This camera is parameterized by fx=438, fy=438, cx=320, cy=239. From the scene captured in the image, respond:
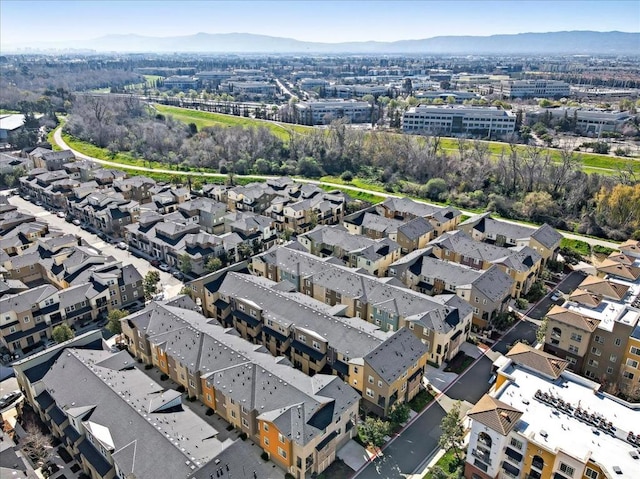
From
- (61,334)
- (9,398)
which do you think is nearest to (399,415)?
(61,334)

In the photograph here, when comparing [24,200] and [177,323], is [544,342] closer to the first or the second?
[177,323]

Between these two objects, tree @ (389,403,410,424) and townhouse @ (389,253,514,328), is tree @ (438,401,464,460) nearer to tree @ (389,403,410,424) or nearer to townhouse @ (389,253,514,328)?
tree @ (389,403,410,424)

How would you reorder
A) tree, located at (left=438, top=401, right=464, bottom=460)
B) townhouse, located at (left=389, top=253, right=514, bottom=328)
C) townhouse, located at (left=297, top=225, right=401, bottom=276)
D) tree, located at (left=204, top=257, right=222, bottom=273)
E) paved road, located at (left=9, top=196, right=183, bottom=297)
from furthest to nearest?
tree, located at (left=204, top=257, right=222, bottom=273) < paved road, located at (left=9, top=196, right=183, bottom=297) < townhouse, located at (left=297, top=225, right=401, bottom=276) < townhouse, located at (left=389, top=253, right=514, bottom=328) < tree, located at (left=438, top=401, right=464, bottom=460)

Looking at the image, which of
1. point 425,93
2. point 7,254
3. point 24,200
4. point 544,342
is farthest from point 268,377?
A: point 425,93

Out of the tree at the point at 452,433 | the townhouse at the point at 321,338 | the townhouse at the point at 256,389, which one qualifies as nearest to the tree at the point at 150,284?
the townhouse at the point at 321,338

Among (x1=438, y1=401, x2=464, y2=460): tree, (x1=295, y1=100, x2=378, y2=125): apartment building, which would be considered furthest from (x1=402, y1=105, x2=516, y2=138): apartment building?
(x1=438, y1=401, x2=464, y2=460): tree
